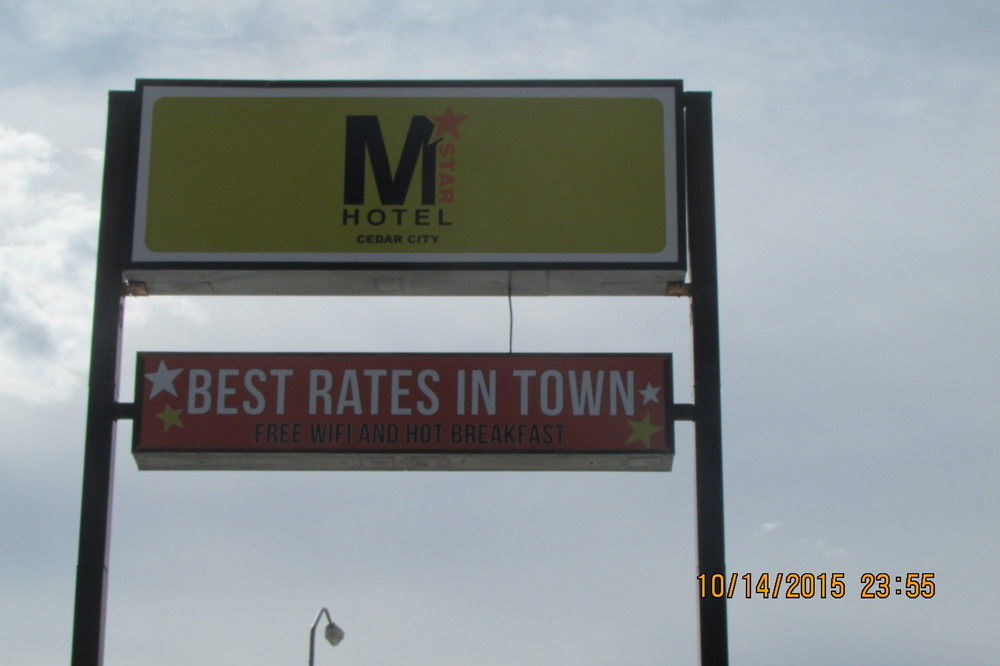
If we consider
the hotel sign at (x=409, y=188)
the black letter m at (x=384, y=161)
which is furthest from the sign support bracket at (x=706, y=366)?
the black letter m at (x=384, y=161)

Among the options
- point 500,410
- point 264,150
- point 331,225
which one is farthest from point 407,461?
point 264,150

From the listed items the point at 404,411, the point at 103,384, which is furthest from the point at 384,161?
the point at 103,384

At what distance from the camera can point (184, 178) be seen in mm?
13219

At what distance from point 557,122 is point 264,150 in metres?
2.37

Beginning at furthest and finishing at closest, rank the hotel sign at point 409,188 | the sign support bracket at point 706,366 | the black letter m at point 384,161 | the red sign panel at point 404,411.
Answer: the black letter m at point 384,161 → the hotel sign at point 409,188 → the red sign panel at point 404,411 → the sign support bracket at point 706,366

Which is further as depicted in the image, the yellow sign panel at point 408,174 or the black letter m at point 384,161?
the black letter m at point 384,161

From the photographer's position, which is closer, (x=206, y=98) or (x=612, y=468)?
(x=612, y=468)

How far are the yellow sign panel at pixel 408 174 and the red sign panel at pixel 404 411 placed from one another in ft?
3.08

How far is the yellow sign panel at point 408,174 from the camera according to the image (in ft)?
42.6

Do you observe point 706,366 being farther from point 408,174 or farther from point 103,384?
point 103,384

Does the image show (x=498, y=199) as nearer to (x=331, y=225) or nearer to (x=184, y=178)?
(x=331, y=225)

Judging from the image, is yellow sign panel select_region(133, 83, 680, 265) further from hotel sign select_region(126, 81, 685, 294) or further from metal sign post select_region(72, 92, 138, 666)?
metal sign post select_region(72, 92, 138, 666)

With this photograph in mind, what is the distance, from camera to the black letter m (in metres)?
13.1

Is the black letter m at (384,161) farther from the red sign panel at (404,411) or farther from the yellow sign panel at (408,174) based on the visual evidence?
the red sign panel at (404,411)
